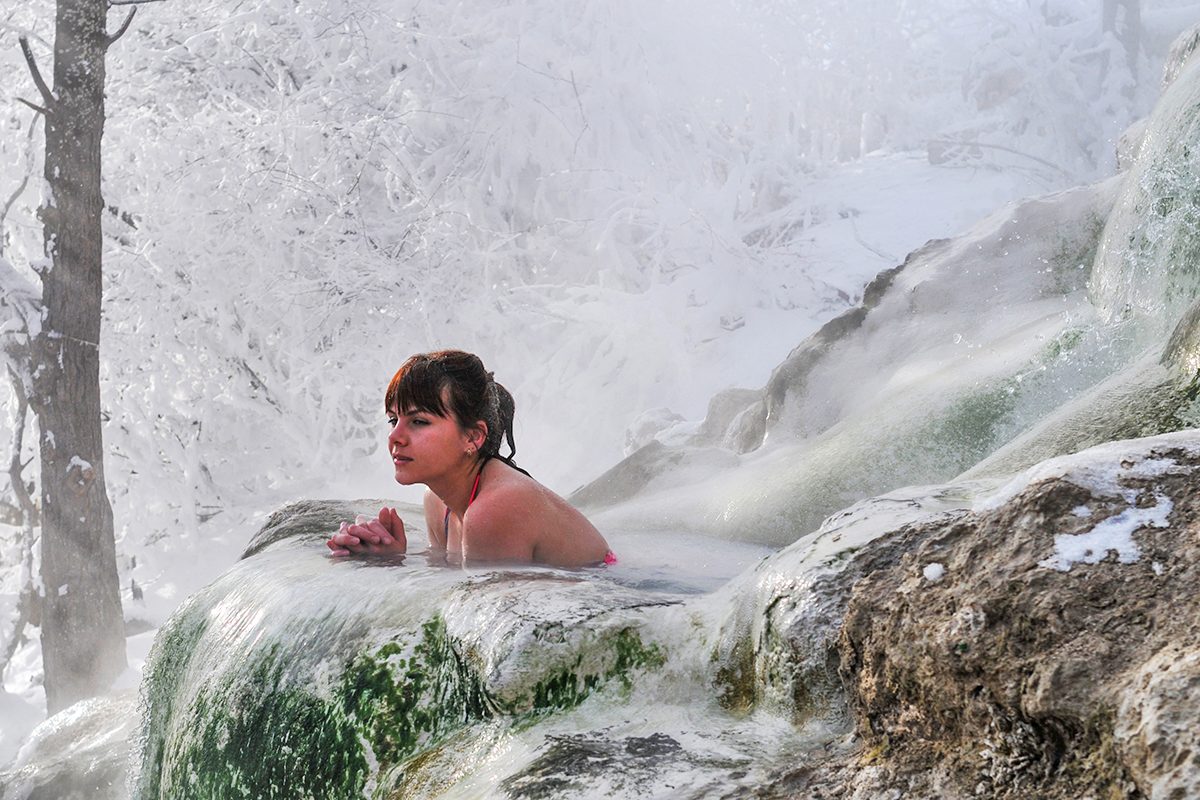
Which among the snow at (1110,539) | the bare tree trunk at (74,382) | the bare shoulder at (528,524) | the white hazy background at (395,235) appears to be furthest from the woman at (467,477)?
the white hazy background at (395,235)

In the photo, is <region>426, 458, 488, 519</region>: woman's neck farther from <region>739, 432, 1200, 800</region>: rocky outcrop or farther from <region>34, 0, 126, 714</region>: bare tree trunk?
<region>34, 0, 126, 714</region>: bare tree trunk

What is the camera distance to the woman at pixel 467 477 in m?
2.63

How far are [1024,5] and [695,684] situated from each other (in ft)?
69.5

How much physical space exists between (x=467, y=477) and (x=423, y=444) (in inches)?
7.0

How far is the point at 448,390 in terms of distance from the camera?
8.97 ft

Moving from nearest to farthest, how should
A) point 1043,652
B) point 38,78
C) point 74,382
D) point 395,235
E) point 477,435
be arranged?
point 1043,652 → point 477,435 → point 38,78 → point 74,382 → point 395,235

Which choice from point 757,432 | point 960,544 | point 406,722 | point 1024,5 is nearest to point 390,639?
point 406,722

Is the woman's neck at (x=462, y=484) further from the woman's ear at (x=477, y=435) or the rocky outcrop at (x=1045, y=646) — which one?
the rocky outcrop at (x=1045, y=646)

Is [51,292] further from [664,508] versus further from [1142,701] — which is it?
[1142,701]

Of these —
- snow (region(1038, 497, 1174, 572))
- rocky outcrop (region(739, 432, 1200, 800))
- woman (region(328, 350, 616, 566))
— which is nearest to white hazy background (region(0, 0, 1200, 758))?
woman (region(328, 350, 616, 566))

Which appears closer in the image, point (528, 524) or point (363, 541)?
point (528, 524)

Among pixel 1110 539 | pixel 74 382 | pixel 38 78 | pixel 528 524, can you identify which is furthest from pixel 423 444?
pixel 38 78

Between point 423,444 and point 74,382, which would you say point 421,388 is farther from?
point 74,382

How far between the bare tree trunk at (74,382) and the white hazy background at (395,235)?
0.43 meters
